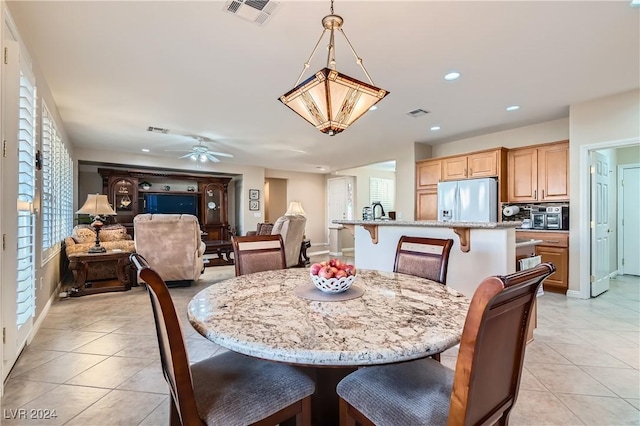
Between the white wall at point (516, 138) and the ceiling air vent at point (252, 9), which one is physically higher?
the ceiling air vent at point (252, 9)

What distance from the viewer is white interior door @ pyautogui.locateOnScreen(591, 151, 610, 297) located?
3.98 m

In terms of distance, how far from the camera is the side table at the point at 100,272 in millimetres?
4164

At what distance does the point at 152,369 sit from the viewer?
87.4 inches

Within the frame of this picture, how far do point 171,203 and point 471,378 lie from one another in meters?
8.33

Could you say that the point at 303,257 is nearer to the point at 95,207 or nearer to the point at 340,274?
the point at 95,207

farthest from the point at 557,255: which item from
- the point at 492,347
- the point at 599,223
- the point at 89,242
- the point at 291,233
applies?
the point at 89,242

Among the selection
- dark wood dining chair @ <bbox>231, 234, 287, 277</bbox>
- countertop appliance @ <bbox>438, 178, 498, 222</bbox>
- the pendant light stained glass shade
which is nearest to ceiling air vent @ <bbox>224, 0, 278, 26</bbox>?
the pendant light stained glass shade

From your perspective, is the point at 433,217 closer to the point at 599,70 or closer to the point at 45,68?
the point at 599,70

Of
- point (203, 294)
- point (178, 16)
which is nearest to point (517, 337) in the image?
point (203, 294)

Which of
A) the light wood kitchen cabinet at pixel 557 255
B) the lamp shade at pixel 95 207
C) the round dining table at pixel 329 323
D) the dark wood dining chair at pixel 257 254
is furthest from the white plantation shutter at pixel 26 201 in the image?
the light wood kitchen cabinet at pixel 557 255

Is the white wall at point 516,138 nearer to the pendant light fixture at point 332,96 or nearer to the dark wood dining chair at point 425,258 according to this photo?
the dark wood dining chair at point 425,258

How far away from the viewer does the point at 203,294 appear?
1565 mm

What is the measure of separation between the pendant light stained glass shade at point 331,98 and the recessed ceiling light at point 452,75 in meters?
1.59

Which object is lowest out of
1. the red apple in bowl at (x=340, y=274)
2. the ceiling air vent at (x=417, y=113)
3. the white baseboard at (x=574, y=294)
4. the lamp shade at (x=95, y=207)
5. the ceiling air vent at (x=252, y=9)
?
the white baseboard at (x=574, y=294)
